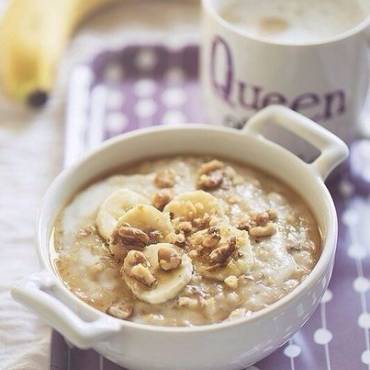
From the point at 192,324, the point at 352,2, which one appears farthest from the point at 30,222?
the point at 352,2

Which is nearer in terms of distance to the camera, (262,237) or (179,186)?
(262,237)

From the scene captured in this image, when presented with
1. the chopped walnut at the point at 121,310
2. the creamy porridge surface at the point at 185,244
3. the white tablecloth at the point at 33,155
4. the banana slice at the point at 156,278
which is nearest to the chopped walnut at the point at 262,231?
the creamy porridge surface at the point at 185,244

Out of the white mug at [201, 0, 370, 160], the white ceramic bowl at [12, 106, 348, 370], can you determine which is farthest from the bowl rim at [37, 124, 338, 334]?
the white mug at [201, 0, 370, 160]

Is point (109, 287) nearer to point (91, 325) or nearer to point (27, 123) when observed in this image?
point (91, 325)

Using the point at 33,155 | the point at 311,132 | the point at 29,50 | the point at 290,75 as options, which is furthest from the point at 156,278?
the point at 29,50

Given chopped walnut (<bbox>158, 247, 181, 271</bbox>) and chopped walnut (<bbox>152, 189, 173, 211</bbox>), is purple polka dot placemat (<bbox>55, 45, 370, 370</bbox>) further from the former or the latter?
chopped walnut (<bbox>152, 189, 173, 211</bbox>)

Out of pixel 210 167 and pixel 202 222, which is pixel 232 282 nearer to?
pixel 202 222
